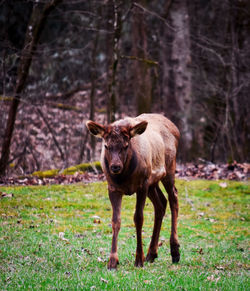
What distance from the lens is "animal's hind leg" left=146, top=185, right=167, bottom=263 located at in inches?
299

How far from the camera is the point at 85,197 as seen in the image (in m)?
13.5

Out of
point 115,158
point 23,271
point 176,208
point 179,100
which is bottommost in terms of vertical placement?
point 23,271

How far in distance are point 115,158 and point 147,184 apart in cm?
92

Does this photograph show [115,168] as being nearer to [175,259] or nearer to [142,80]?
[175,259]

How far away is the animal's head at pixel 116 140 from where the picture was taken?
6.44 meters

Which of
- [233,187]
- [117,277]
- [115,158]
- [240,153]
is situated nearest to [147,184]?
[115,158]

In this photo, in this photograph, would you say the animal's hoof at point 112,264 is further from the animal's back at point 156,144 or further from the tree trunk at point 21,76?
the tree trunk at point 21,76

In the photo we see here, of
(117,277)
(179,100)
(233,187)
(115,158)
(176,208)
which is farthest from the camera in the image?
(179,100)

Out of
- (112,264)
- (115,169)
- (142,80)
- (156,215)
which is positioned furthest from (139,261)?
(142,80)

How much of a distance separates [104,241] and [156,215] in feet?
4.80

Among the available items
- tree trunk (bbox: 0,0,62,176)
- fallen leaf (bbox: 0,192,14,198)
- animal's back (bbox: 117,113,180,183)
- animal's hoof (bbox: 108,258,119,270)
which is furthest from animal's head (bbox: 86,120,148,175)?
tree trunk (bbox: 0,0,62,176)

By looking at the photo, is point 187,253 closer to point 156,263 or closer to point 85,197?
point 156,263

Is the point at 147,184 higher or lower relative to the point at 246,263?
higher

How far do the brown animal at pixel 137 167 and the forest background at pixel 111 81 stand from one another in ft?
22.1
